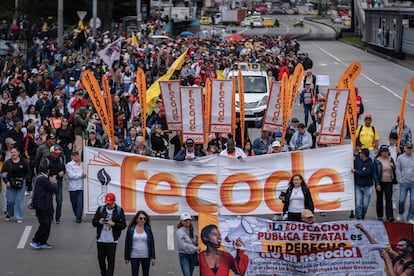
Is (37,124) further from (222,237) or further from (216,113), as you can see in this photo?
(222,237)

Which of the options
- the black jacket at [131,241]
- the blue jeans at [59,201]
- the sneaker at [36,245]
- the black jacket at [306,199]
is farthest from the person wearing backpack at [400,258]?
the blue jeans at [59,201]

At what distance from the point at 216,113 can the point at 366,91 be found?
2291 cm

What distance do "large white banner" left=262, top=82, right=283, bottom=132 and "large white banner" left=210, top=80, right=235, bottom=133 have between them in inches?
30.9

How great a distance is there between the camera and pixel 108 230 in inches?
543

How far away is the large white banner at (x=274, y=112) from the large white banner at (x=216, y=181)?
11.7 feet

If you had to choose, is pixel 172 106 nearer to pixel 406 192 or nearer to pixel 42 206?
pixel 406 192

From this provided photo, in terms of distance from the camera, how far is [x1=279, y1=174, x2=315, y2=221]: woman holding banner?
1516 cm

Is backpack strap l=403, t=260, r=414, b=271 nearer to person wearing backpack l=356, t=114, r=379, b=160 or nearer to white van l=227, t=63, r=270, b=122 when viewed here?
person wearing backpack l=356, t=114, r=379, b=160

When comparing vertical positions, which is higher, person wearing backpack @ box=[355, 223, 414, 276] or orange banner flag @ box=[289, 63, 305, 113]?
orange banner flag @ box=[289, 63, 305, 113]

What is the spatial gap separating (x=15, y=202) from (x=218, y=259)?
6.19 meters

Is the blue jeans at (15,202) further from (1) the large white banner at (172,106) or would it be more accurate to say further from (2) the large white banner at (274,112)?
(2) the large white banner at (274,112)

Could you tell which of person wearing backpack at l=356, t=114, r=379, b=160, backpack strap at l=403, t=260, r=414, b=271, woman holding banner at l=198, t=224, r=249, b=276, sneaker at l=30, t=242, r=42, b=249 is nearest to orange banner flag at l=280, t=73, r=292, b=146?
person wearing backpack at l=356, t=114, r=379, b=160

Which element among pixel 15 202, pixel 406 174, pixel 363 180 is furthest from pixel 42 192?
pixel 406 174

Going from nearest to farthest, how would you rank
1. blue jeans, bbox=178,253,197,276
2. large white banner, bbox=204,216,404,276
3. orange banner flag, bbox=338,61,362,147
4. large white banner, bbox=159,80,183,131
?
large white banner, bbox=204,216,404,276 → blue jeans, bbox=178,253,197,276 → orange banner flag, bbox=338,61,362,147 → large white banner, bbox=159,80,183,131
